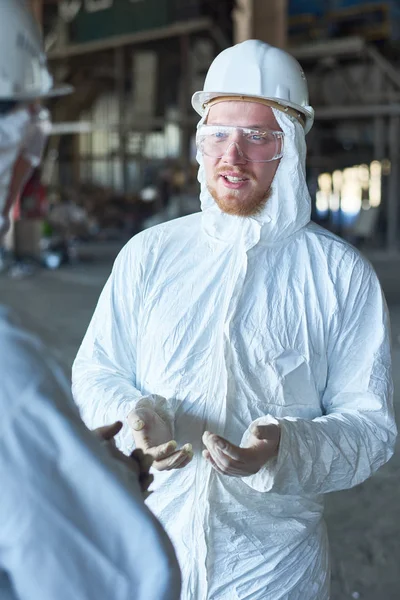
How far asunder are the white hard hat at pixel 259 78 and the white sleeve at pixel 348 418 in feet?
1.46

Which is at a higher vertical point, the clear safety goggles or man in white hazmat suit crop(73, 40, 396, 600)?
the clear safety goggles

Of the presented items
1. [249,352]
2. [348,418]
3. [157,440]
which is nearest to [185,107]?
[249,352]

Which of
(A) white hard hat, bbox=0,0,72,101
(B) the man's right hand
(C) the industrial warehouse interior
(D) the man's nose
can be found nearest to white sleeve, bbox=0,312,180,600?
(B) the man's right hand

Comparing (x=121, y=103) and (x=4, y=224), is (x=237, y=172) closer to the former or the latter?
(x=4, y=224)

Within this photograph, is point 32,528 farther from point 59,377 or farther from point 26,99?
point 26,99

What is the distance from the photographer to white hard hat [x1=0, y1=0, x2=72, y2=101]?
262 centimetres

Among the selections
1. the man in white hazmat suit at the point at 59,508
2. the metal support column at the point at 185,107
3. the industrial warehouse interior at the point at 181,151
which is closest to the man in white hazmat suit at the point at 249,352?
the man in white hazmat suit at the point at 59,508

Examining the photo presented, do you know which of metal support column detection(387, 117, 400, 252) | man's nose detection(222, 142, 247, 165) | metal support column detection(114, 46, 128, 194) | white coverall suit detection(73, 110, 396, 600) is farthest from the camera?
metal support column detection(114, 46, 128, 194)

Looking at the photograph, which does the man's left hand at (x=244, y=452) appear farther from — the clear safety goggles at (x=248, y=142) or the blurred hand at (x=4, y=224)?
the blurred hand at (x=4, y=224)

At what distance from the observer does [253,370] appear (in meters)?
1.85

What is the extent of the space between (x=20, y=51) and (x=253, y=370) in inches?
60.3

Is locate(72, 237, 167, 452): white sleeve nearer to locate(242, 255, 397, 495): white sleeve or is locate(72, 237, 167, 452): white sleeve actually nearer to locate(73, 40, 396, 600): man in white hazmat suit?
locate(73, 40, 396, 600): man in white hazmat suit

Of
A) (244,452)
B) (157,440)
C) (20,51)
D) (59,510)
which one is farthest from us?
(20,51)

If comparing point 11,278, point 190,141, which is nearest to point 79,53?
point 190,141
